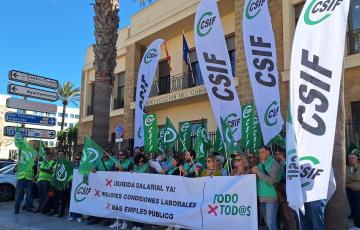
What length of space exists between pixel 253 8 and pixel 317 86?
3.41 m

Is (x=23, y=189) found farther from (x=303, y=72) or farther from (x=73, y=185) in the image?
(x=303, y=72)

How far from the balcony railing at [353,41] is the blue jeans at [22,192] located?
10.3 m

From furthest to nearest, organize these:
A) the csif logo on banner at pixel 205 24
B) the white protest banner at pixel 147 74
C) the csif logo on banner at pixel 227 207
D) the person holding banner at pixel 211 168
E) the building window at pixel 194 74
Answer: the building window at pixel 194 74
the white protest banner at pixel 147 74
the csif logo on banner at pixel 205 24
the person holding banner at pixel 211 168
the csif logo on banner at pixel 227 207

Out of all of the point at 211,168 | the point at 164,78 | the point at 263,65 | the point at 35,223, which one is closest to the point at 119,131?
the point at 164,78

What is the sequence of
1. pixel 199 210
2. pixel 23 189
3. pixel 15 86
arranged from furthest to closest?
1. pixel 15 86
2. pixel 23 189
3. pixel 199 210

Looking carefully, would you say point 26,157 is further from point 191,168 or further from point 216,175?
point 216,175

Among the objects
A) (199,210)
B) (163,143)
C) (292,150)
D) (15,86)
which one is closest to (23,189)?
(15,86)

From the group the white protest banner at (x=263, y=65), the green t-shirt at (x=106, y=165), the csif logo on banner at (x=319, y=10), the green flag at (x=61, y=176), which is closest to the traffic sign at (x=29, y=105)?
the green flag at (x=61, y=176)

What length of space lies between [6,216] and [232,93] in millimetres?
6984

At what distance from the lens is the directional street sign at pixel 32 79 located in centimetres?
1207

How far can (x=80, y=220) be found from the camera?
936 cm

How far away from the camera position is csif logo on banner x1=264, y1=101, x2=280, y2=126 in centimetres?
742

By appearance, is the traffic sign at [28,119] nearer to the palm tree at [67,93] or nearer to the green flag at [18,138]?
the green flag at [18,138]

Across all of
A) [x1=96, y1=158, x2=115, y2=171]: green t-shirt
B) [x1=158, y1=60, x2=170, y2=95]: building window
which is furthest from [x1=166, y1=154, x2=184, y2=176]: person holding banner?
[x1=158, y1=60, x2=170, y2=95]: building window
